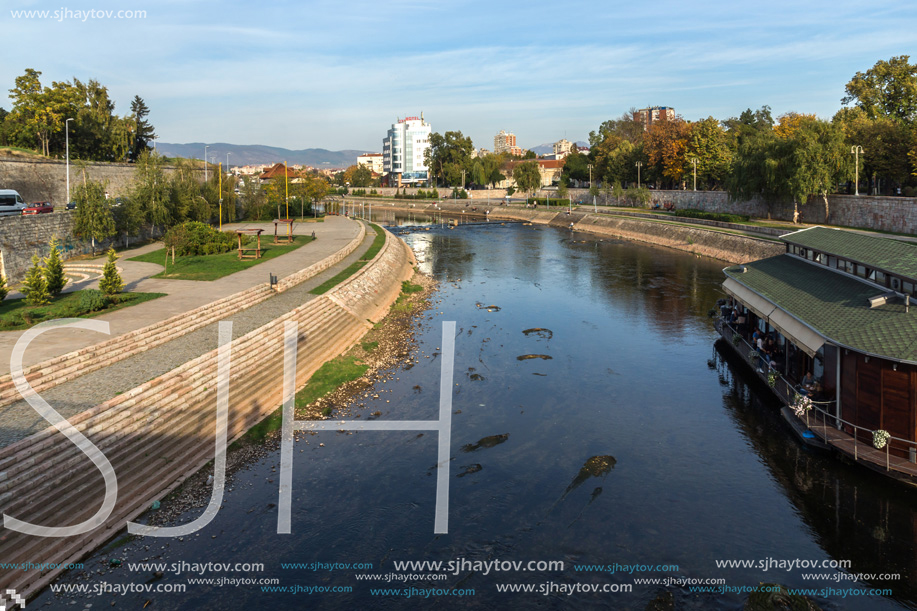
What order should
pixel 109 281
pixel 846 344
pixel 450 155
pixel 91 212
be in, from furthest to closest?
pixel 450 155, pixel 91 212, pixel 109 281, pixel 846 344

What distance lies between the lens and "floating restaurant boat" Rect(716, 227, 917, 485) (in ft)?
51.5

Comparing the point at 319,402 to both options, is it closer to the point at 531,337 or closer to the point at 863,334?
the point at 531,337

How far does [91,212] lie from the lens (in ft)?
128

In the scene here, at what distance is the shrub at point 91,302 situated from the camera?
25.7 metres

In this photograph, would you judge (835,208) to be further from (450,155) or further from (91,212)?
(450,155)

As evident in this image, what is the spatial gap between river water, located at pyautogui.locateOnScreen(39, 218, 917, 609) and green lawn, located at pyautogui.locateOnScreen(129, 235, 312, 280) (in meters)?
16.3

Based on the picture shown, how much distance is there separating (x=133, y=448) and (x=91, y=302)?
40.0 ft

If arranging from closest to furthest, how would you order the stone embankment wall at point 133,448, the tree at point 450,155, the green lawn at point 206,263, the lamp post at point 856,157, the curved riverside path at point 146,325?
the stone embankment wall at point 133,448
the curved riverside path at point 146,325
the green lawn at point 206,263
the lamp post at point 856,157
the tree at point 450,155

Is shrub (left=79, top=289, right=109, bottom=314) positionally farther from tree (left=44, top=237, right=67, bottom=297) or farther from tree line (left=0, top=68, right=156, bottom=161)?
tree line (left=0, top=68, right=156, bottom=161)

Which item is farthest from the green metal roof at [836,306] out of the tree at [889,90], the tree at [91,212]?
the tree at [889,90]

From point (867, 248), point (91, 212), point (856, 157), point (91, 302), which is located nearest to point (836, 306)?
point (867, 248)

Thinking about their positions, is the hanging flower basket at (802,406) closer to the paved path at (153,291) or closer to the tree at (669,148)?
the paved path at (153,291)

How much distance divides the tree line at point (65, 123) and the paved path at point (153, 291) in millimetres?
20490

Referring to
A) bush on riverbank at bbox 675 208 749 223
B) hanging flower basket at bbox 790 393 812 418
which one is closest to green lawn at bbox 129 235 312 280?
hanging flower basket at bbox 790 393 812 418
